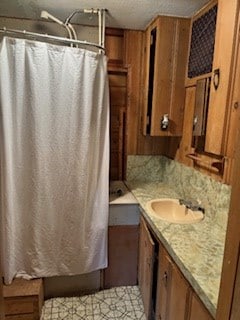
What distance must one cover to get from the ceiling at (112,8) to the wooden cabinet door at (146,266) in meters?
1.57

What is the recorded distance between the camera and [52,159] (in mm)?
1720

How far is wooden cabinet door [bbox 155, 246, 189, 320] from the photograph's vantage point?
1.16 m

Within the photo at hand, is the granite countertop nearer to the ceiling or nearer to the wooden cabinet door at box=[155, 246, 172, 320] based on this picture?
the wooden cabinet door at box=[155, 246, 172, 320]

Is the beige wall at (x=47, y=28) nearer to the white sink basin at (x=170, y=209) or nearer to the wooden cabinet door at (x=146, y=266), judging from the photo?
the white sink basin at (x=170, y=209)

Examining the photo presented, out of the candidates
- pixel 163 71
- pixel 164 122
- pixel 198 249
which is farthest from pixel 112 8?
pixel 198 249

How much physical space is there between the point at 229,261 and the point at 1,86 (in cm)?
154

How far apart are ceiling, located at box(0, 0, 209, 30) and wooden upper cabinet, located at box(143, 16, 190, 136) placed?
0.32 feet

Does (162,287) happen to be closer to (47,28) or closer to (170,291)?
(170,291)

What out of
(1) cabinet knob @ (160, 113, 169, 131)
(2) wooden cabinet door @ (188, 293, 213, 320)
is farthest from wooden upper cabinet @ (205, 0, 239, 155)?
(2) wooden cabinet door @ (188, 293, 213, 320)

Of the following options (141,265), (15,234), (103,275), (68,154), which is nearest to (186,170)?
(141,265)

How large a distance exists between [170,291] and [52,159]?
3.57 ft

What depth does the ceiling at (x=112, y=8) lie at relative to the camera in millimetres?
1731

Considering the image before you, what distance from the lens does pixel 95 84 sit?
5.78 ft

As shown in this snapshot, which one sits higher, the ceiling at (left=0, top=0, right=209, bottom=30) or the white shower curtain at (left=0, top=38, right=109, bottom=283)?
the ceiling at (left=0, top=0, right=209, bottom=30)
